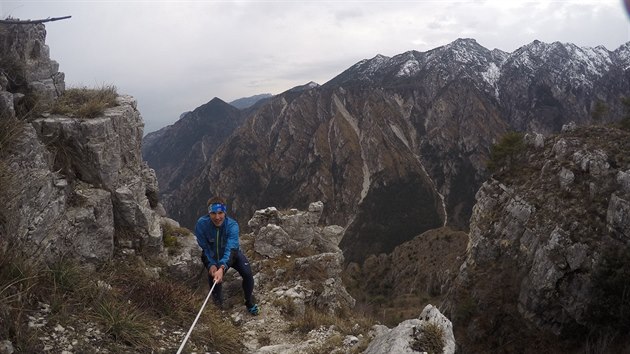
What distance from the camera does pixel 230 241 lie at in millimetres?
8102

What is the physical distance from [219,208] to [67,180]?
465 centimetres

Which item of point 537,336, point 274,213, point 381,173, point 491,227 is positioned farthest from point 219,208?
point 381,173

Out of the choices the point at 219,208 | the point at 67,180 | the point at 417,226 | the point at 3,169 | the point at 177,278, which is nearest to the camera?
the point at 3,169

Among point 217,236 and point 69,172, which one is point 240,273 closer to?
point 217,236

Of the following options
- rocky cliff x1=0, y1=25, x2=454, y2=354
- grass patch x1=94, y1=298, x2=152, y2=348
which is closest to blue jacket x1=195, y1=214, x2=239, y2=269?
rocky cliff x1=0, y1=25, x2=454, y2=354

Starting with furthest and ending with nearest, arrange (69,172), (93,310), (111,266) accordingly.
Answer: (69,172)
(111,266)
(93,310)

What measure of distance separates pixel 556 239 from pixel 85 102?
36.7 metres

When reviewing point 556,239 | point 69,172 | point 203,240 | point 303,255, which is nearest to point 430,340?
point 203,240

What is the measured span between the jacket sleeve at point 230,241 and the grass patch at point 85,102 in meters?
6.13

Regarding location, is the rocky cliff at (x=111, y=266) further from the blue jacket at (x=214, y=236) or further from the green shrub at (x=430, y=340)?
the blue jacket at (x=214, y=236)

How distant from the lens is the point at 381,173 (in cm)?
19338

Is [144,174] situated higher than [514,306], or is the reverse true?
[144,174]

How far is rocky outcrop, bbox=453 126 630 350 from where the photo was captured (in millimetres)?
32188

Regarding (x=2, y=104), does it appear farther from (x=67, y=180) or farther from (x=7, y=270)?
(x=7, y=270)
